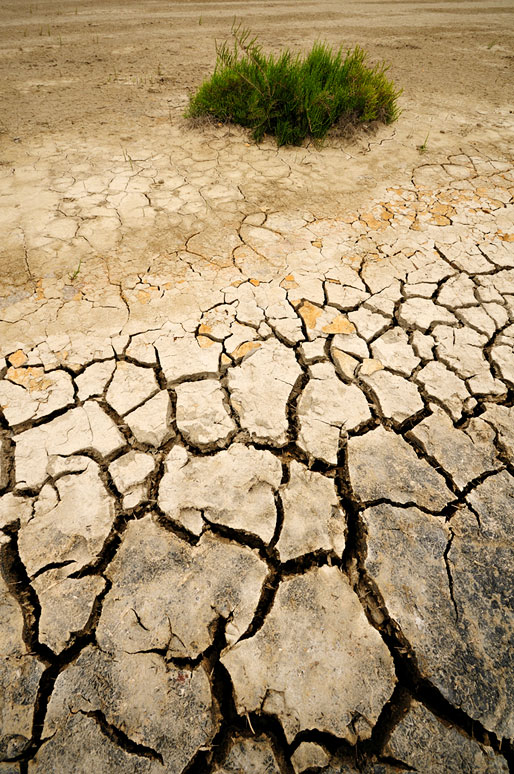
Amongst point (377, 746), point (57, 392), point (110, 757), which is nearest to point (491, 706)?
point (377, 746)

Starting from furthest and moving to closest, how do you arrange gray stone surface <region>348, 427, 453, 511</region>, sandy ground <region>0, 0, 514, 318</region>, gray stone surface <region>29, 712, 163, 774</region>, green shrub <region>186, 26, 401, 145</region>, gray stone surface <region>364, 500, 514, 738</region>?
1. green shrub <region>186, 26, 401, 145</region>
2. sandy ground <region>0, 0, 514, 318</region>
3. gray stone surface <region>348, 427, 453, 511</region>
4. gray stone surface <region>364, 500, 514, 738</region>
5. gray stone surface <region>29, 712, 163, 774</region>

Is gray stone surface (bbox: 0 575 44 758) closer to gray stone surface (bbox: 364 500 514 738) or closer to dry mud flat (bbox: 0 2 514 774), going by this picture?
dry mud flat (bbox: 0 2 514 774)

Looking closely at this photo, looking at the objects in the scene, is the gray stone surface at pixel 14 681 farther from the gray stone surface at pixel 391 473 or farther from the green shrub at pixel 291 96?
the green shrub at pixel 291 96

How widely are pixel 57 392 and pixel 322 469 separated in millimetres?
1215

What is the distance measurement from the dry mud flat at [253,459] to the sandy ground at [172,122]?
0.04 meters

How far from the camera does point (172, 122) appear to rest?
3531 mm

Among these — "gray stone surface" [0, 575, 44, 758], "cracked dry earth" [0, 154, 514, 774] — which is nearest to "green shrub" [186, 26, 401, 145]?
"cracked dry earth" [0, 154, 514, 774]

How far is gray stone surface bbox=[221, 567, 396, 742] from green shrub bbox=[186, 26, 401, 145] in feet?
11.6

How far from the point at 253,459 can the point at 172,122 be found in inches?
137

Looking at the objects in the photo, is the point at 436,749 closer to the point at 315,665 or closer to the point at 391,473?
A: the point at 315,665

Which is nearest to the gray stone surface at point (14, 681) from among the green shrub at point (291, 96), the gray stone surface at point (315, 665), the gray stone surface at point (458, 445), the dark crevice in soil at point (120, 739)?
the dark crevice in soil at point (120, 739)

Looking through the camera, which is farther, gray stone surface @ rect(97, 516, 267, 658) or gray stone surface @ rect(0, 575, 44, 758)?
gray stone surface @ rect(97, 516, 267, 658)

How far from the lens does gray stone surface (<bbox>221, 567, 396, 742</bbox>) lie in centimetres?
105

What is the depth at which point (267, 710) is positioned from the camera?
3.45 ft
